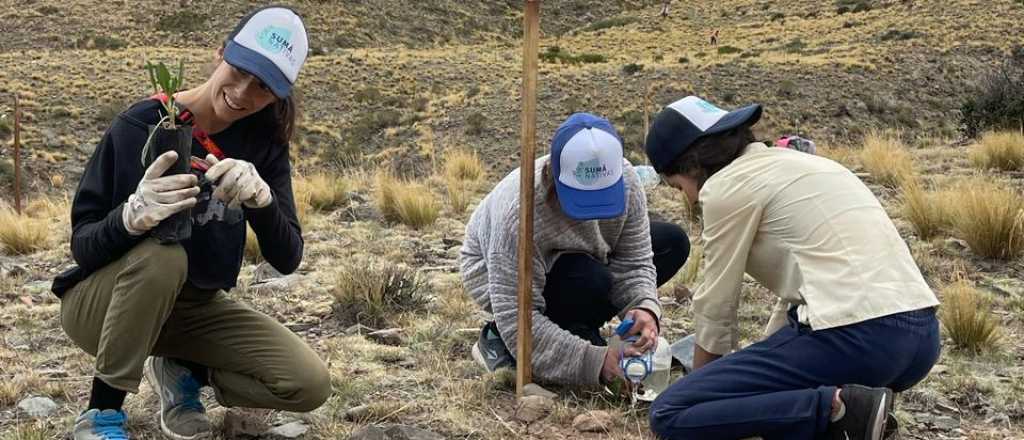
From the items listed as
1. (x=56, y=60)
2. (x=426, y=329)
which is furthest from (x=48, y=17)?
(x=426, y=329)

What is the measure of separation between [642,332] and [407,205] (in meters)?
3.75

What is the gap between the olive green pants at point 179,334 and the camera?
238 cm

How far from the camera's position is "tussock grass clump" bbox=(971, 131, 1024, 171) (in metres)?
7.65

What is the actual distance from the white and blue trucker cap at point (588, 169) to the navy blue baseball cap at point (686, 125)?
0.62ft

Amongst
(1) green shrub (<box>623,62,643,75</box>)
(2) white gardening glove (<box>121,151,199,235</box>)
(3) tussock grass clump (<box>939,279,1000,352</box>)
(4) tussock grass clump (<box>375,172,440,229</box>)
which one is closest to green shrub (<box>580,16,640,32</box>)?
(1) green shrub (<box>623,62,643,75</box>)

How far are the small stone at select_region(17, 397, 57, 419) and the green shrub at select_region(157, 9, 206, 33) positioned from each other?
3352cm

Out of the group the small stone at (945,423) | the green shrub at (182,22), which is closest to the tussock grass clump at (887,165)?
the small stone at (945,423)

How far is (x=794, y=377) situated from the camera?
2.46m

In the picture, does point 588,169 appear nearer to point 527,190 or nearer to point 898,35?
point 527,190

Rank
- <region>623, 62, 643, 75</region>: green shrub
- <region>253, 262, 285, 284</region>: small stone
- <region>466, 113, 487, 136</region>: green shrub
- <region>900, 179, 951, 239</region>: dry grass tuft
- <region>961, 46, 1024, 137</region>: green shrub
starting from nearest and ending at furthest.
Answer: <region>253, 262, 285, 284</region>: small stone
<region>900, 179, 951, 239</region>: dry grass tuft
<region>961, 46, 1024, 137</region>: green shrub
<region>466, 113, 487, 136</region>: green shrub
<region>623, 62, 643, 75</region>: green shrub

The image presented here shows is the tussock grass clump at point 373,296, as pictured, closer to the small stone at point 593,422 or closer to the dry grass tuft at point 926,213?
the small stone at point 593,422

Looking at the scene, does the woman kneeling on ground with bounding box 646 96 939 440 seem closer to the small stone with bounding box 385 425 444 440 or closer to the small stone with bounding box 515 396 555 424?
the small stone with bounding box 515 396 555 424

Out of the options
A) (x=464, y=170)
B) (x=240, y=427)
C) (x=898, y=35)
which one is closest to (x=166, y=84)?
(x=240, y=427)

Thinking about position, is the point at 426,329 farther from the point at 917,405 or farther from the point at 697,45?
the point at 697,45
